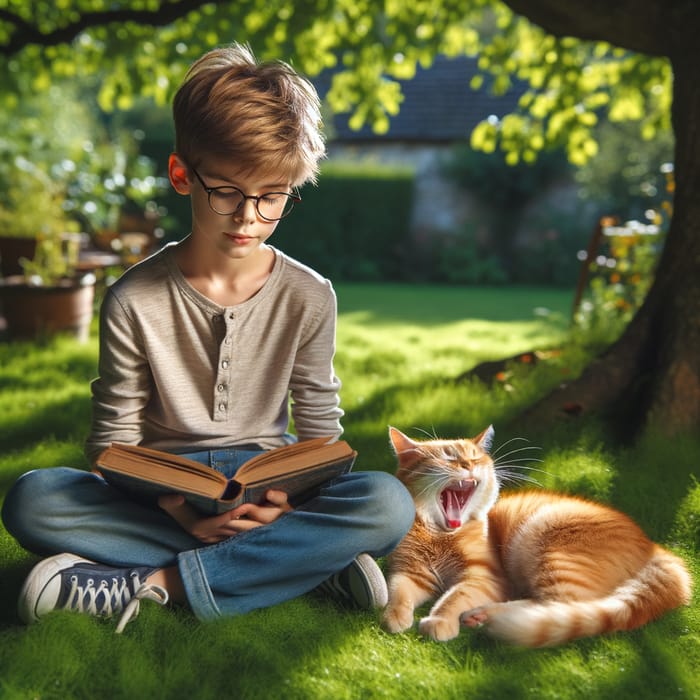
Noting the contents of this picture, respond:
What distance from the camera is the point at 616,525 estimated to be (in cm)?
240

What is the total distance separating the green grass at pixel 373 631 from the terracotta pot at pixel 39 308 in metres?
0.77

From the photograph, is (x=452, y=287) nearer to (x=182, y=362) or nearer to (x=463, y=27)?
(x=463, y=27)

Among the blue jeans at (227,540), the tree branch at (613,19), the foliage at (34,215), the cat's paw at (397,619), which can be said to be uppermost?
the tree branch at (613,19)

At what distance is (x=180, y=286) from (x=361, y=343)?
447 cm

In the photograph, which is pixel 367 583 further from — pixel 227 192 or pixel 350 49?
pixel 350 49

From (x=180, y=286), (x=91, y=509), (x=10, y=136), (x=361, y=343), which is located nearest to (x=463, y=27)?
(x=361, y=343)

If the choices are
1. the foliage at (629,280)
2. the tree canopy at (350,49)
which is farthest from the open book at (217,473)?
the foliage at (629,280)

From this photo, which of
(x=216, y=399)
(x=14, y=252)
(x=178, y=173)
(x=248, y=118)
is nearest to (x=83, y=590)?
(x=216, y=399)

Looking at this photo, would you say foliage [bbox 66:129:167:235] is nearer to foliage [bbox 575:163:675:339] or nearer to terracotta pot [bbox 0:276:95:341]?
terracotta pot [bbox 0:276:95:341]

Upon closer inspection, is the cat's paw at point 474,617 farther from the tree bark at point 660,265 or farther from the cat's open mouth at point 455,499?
the tree bark at point 660,265

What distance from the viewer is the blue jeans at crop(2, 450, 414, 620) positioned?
7.41ft

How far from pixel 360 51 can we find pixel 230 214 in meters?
4.83

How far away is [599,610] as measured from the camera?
212cm

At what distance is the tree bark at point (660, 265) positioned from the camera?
3777 mm
